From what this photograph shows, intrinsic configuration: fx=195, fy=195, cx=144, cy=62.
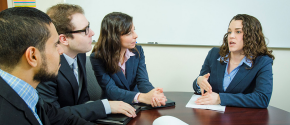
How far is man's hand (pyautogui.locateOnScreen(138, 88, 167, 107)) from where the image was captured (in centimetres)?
125

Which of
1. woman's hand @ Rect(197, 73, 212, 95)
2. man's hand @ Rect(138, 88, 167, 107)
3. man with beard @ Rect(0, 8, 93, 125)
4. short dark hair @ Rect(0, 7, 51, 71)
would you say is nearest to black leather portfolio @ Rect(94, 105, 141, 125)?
man's hand @ Rect(138, 88, 167, 107)

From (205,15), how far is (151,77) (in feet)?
3.91

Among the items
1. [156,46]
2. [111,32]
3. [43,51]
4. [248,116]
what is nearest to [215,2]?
[156,46]

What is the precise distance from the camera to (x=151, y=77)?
9.71ft

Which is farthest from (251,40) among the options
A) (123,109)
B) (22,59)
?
(22,59)

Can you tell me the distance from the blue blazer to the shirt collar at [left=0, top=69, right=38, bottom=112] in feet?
3.79

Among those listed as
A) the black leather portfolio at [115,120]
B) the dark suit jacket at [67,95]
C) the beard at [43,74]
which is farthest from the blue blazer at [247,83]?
the beard at [43,74]

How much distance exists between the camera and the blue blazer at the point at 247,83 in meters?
1.36

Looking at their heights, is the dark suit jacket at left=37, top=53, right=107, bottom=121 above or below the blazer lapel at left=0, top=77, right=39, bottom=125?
below

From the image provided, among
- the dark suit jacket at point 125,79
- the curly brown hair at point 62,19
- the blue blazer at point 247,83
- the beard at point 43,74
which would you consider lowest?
the dark suit jacket at point 125,79

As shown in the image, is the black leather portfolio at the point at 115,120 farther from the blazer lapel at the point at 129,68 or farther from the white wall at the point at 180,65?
the white wall at the point at 180,65

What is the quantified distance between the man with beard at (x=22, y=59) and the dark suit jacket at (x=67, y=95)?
0.34m

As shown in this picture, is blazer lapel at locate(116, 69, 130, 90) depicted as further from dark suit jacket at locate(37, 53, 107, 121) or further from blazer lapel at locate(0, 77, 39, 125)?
blazer lapel at locate(0, 77, 39, 125)

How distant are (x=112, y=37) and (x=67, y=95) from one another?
1.98ft
